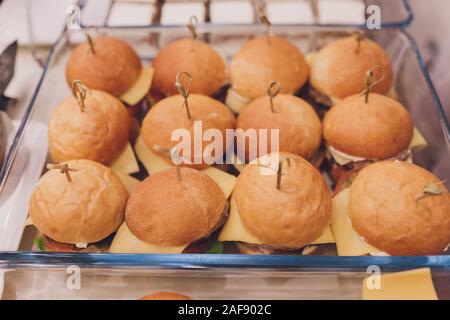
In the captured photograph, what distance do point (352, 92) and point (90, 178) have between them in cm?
121

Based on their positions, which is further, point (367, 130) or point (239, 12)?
point (239, 12)

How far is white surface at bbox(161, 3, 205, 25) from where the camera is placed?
9.27 feet

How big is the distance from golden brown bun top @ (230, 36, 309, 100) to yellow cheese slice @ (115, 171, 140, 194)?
676 mm

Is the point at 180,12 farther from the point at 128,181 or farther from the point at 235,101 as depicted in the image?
Result: the point at 128,181

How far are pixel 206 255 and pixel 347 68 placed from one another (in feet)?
3.69

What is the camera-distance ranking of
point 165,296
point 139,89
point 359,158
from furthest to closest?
point 139,89 → point 359,158 → point 165,296

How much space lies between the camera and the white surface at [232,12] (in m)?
2.85

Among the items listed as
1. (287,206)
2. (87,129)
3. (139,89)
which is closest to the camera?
(287,206)

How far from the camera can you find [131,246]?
1670 millimetres

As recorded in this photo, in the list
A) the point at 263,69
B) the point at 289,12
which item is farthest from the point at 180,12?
the point at 263,69

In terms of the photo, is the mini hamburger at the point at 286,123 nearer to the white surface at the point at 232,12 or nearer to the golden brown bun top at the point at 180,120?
the golden brown bun top at the point at 180,120

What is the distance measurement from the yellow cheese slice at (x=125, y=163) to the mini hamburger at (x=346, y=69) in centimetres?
92
